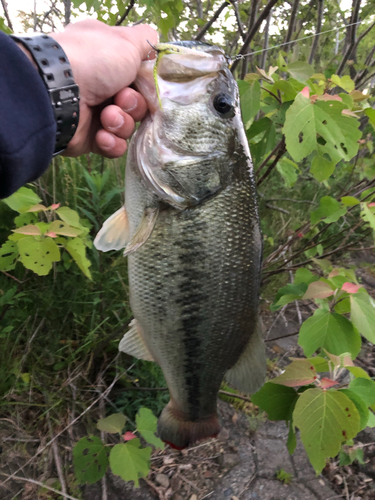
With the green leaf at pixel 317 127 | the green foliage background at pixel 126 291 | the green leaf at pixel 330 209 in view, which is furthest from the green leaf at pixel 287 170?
the green leaf at pixel 317 127

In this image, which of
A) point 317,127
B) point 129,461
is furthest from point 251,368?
point 317,127

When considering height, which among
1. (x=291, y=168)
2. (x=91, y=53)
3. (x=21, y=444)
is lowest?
(x=21, y=444)

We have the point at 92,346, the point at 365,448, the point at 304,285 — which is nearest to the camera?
the point at 304,285

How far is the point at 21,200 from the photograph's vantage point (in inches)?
67.8

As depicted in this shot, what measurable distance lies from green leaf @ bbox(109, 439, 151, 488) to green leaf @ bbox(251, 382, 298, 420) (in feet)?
2.03

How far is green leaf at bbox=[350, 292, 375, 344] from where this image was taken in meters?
1.32

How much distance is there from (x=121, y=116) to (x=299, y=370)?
1218 millimetres

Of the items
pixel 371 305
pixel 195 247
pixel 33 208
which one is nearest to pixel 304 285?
pixel 371 305

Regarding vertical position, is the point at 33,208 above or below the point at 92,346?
above

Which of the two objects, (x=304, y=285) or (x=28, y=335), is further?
(x=28, y=335)

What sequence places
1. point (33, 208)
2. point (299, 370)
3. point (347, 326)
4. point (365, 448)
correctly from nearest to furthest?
point (299, 370)
point (347, 326)
point (33, 208)
point (365, 448)

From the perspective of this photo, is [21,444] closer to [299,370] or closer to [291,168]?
[299,370]

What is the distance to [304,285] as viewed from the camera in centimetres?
194

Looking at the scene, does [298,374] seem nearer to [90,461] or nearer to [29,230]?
[90,461]
